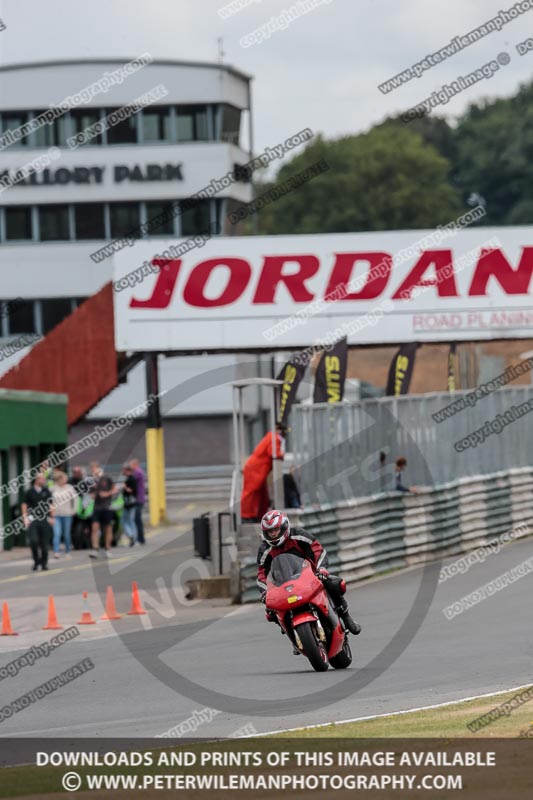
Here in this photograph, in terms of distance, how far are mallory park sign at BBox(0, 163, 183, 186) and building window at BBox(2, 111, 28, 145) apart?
1621mm

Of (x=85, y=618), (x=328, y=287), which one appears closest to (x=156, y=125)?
(x=328, y=287)

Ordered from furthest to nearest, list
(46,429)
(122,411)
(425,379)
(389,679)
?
(425,379) → (122,411) → (46,429) → (389,679)

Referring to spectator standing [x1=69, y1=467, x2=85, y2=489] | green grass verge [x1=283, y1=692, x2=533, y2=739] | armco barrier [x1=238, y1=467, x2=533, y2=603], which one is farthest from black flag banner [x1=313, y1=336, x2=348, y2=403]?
green grass verge [x1=283, y1=692, x2=533, y2=739]

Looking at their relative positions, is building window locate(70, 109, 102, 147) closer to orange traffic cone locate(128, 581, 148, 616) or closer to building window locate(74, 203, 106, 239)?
Result: building window locate(74, 203, 106, 239)

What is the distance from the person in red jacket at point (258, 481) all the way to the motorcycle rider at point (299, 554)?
335 inches

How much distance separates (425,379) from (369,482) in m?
52.3

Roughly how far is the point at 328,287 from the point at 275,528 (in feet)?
88.9

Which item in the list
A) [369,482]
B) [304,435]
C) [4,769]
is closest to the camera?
[4,769]

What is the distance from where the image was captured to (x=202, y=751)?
33.3 feet

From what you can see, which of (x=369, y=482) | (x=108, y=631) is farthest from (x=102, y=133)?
(x=108, y=631)

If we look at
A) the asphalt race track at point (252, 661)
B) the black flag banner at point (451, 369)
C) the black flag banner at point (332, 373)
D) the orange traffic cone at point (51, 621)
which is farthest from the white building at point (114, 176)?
the orange traffic cone at point (51, 621)

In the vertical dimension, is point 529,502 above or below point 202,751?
above

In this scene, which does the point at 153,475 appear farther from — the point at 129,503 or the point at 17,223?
the point at 17,223

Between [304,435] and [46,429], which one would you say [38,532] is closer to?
[304,435]
